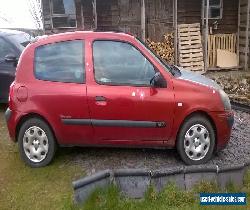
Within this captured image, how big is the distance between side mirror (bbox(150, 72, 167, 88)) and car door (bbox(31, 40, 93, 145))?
3.30ft

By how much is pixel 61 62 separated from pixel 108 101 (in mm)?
931

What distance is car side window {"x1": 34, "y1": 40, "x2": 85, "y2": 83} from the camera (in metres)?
5.64

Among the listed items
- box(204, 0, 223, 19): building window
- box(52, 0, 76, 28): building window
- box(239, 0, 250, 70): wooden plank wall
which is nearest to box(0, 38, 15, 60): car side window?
box(52, 0, 76, 28): building window

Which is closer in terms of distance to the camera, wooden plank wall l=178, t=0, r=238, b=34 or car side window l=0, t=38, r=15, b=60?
car side window l=0, t=38, r=15, b=60

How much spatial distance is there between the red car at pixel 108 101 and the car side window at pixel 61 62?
0.05 feet

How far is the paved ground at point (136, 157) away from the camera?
588cm

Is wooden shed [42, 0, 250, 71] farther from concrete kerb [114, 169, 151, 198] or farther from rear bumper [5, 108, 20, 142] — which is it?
concrete kerb [114, 169, 151, 198]

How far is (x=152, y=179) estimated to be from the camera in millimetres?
4953

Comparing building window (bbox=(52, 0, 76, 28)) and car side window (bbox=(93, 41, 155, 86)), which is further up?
building window (bbox=(52, 0, 76, 28))

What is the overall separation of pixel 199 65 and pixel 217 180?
9456mm

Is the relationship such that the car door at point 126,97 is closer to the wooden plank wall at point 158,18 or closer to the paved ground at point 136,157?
the paved ground at point 136,157

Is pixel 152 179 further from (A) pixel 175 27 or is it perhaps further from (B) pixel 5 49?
(A) pixel 175 27

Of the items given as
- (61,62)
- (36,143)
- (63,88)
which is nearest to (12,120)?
(36,143)

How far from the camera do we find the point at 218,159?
19.6 ft
